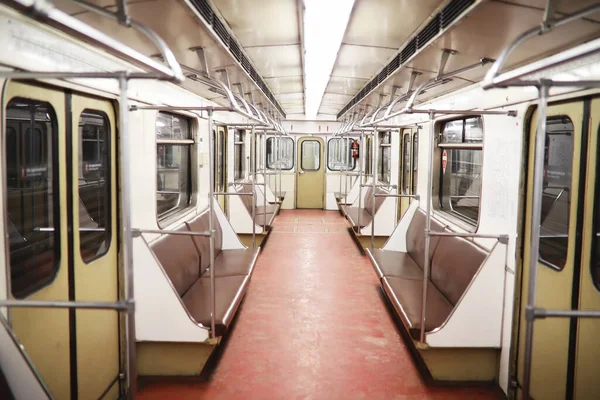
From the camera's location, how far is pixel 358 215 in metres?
7.41

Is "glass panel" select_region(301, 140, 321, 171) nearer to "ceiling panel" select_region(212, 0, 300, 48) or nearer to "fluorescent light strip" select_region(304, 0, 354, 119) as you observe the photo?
"fluorescent light strip" select_region(304, 0, 354, 119)

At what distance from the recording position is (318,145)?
1331cm

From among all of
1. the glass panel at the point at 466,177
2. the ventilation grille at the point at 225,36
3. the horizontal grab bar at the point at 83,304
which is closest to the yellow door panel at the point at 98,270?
the ventilation grille at the point at 225,36

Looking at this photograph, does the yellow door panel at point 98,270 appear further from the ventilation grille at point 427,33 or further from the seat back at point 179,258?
the ventilation grille at point 427,33

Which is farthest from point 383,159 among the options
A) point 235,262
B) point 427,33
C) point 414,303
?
point 427,33

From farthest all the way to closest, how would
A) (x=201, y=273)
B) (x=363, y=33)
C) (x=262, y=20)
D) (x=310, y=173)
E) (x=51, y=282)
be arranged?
(x=310, y=173) < (x=201, y=273) < (x=363, y=33) < (x=262, y=20) < (x=51, y=282)

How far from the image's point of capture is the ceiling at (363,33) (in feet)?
8.66

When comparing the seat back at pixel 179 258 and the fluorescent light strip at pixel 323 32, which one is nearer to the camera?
the fluorescent light strip at pixel 323 32

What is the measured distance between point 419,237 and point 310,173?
310 inches

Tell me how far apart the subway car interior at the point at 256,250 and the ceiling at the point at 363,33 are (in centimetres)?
3

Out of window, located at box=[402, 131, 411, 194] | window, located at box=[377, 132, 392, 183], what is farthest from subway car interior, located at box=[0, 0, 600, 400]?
window, located at box=[377, 132, 392, 183]

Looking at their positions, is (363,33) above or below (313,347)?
above

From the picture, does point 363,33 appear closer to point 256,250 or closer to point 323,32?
point 323,32

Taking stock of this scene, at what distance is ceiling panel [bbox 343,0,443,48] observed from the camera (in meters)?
2.95
